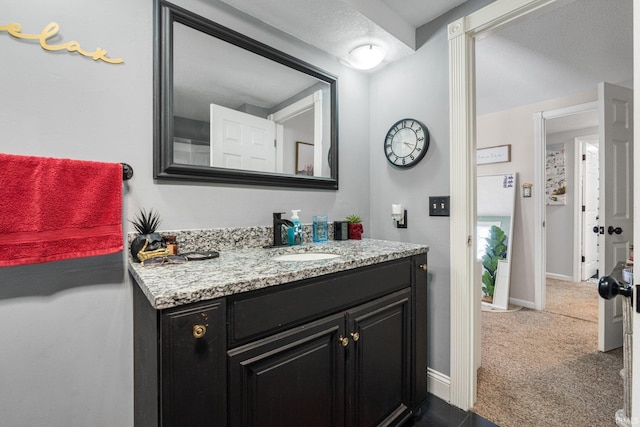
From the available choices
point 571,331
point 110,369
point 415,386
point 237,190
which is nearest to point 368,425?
point 415,386

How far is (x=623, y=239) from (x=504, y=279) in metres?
1.09

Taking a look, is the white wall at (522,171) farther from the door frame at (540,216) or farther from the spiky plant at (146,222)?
the spiky plant at (146,222)

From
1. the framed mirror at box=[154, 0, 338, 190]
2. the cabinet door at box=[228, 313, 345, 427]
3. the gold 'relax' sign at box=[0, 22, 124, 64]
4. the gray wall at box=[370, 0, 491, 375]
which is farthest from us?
the gray wall at box=[370, 0, 491, 375]

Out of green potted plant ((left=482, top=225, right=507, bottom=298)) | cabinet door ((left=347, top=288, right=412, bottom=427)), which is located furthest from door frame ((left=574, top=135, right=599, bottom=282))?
cabinet door ((left=347, top=288, right=412, bottom=427))

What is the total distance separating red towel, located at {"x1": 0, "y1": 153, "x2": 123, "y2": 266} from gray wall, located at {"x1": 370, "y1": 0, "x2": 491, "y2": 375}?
1602mm

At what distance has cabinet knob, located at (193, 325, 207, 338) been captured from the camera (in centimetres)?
73

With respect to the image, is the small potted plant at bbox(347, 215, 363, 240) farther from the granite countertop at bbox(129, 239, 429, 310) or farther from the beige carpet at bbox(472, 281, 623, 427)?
the beige carpet at bbox(472, 281, 623, 427)

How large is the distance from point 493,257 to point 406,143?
2.29m

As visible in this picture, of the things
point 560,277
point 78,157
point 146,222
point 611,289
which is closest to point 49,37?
point 78,157

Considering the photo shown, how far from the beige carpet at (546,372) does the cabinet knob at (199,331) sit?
1670mm

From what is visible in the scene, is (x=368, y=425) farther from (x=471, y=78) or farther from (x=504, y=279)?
(x=504, y=279)

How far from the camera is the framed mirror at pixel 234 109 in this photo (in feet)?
4.05

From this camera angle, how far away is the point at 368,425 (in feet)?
4.04

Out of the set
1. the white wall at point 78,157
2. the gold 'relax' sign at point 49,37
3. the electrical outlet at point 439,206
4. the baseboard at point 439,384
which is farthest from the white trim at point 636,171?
the gold 'relax' sign at point 49,37
